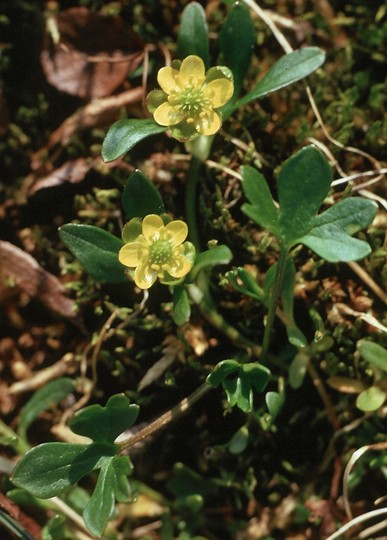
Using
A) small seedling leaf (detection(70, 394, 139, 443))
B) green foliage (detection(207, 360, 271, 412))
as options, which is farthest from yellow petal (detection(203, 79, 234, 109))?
small seedling leaf (detection(70, 394, 139, 443))

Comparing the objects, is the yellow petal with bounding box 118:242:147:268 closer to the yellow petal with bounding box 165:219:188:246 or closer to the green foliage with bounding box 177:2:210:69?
the yellow petal with bounding box 165:219:188:246

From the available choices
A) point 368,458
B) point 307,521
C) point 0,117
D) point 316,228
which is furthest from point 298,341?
point 0,117

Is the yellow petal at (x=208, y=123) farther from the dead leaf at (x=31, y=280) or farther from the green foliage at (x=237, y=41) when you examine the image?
the dead leaf at (x=31, y=280)

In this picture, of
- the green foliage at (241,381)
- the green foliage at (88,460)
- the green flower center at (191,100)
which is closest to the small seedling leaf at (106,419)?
the green foliage at (88,460)

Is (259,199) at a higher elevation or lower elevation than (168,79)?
lower

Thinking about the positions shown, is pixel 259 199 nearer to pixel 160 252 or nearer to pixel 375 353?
pixel 160 252

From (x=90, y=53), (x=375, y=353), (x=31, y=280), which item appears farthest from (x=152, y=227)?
(x=90, y=53)
